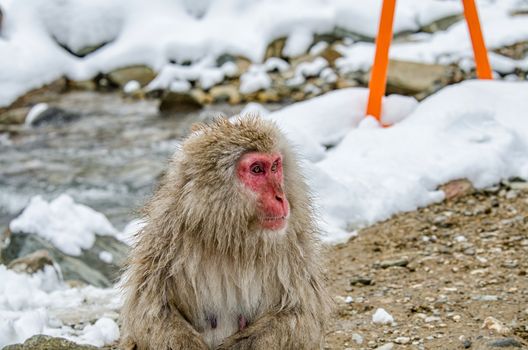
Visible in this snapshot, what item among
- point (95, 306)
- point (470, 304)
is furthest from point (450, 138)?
point (95, 306)

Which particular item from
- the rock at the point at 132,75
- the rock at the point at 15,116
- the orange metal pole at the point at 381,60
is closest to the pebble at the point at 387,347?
the orange metal pole at the point at 381,60

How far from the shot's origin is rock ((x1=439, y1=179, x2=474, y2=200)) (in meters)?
5.02

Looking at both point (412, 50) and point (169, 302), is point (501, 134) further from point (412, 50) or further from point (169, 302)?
point (412, 50)

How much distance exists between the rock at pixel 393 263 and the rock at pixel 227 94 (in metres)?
7.27

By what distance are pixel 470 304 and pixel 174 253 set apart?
5.26 ft

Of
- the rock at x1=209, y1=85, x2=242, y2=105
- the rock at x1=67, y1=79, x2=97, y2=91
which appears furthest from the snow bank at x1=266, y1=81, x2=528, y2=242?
the rock at x1=67, y1=79, x2=97, y2=91

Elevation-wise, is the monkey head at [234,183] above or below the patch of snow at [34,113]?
above

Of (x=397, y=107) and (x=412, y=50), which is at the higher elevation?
(x=397, y=107)

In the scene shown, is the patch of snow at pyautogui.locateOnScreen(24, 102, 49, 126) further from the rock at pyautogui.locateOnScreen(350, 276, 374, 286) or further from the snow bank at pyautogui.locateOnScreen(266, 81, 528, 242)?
the rock at pyautogui.locateOnScreen(350, 276, 374, 286)

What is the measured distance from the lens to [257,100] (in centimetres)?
1116

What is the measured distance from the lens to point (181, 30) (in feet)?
46.3

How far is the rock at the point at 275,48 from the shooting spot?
12.8 m

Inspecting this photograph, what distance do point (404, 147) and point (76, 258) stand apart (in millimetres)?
2363

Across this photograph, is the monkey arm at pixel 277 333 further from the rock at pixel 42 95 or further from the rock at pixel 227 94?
the rock at pixel 42 95
